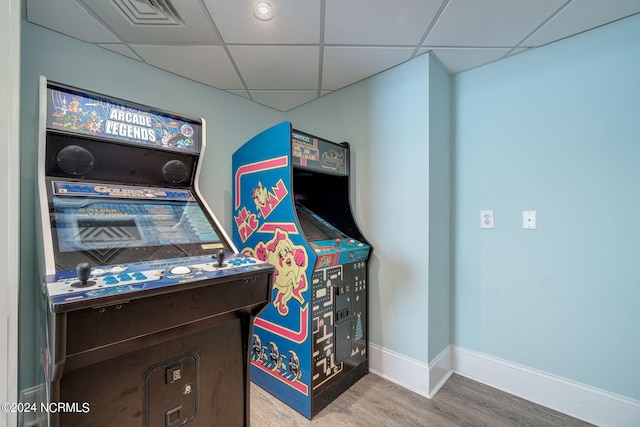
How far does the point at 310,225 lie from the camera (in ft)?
6.43

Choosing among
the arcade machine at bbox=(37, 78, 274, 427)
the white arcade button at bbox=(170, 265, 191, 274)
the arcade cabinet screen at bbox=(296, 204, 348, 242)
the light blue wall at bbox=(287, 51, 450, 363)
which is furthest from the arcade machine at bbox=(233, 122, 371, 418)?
the white arcade button at bbox=(170, 265, 191, 274)

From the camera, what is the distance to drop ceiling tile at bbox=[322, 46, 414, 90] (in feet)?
5.84

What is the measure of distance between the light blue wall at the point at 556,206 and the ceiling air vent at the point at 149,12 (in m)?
1.96

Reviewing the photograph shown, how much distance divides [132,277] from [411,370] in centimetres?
180

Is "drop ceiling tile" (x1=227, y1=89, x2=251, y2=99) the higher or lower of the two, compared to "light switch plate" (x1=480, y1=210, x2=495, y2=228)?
higher

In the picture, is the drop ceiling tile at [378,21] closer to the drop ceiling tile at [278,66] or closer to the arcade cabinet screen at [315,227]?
the drop ceiling tile at [278,66]

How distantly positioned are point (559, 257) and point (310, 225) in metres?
1.59

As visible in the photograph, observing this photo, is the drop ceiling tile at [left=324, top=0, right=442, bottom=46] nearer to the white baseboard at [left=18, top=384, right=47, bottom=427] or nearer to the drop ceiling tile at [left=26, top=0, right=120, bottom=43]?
the drop ceiling tile at [left=26, top=0, right=120, bottom=43]

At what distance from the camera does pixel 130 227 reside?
1.15 meters

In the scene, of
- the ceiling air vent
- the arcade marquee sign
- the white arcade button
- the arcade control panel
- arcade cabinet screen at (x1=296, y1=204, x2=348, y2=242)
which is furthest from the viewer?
arcade cabinet screen at (x1=296, y1=204, x2=348, y2=242)

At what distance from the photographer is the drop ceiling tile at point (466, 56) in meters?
1.79

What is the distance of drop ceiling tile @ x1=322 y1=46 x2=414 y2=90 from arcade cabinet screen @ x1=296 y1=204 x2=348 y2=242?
1.05 metres

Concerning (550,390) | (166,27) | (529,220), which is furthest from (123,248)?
(550,390)

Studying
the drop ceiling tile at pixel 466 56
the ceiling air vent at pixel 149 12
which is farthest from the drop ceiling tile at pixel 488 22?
the ceiling air vent at pixel 149 12
